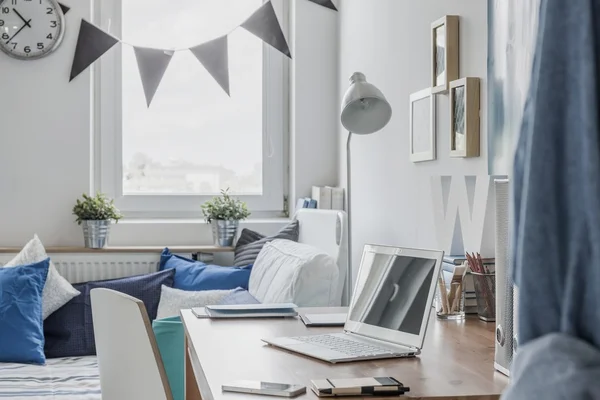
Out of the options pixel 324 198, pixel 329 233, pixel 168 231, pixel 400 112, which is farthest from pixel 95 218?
pixel 400 112

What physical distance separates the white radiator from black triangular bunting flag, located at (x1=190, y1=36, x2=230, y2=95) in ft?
2.87

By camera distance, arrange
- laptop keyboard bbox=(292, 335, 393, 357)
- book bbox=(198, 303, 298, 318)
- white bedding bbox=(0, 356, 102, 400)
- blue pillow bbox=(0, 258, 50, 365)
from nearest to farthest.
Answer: laptop keyboard bbox=(292, 335, 393, 357), book bbox=(198, 303, 298, 318), white bedding bbox=(0, 356, 102, 400), blue pillow bbox=(0, 258, 50, 365)

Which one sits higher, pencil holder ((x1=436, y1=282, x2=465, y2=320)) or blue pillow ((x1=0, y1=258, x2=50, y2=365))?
pencil holder ((x1=436, y1=282, x2=465, y2=320))

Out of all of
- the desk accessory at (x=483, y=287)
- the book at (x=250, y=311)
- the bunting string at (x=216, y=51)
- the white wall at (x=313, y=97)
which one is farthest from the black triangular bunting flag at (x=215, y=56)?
the desk accessory at (x=483, y=287)

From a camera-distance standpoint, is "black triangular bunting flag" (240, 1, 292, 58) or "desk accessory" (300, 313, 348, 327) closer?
"desk accessory" (300, 313, 348, 327)

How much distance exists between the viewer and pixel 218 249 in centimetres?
344

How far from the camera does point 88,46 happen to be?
11.4 ft

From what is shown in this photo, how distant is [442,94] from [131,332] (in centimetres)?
110

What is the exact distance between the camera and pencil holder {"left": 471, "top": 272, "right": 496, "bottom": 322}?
5.33 ft

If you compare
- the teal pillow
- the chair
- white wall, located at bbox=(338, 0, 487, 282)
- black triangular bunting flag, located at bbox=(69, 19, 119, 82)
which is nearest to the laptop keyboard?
the chair

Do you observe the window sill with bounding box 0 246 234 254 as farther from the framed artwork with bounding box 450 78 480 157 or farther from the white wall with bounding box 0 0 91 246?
the framed artwork with bounding box 450 78 480 157

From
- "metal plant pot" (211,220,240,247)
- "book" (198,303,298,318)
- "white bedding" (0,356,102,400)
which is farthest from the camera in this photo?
"metal plant pot" (211,220,240,247)

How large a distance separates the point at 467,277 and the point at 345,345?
367 mm

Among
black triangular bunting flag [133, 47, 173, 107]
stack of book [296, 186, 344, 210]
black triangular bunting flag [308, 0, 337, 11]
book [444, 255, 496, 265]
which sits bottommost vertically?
book [444, 255, 496, 265]
